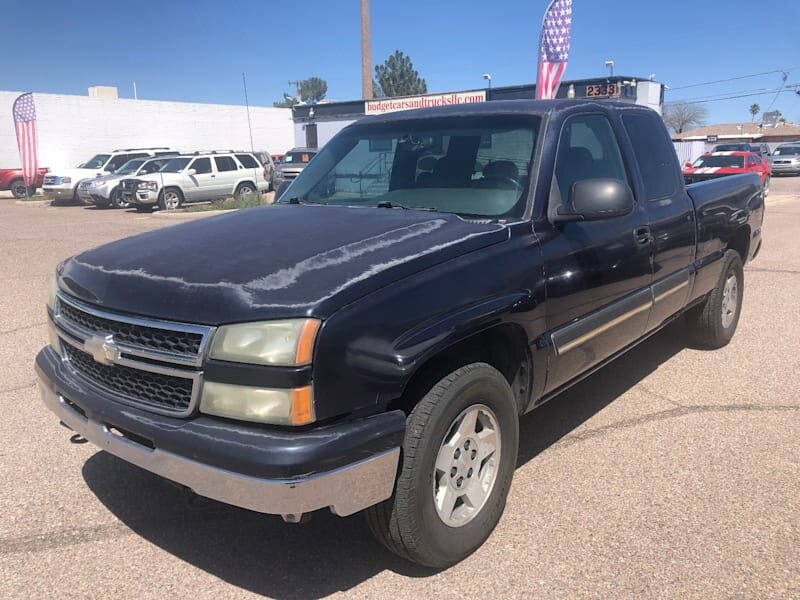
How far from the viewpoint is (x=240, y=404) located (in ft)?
7.48

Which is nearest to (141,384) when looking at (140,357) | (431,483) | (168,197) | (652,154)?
(140,357)

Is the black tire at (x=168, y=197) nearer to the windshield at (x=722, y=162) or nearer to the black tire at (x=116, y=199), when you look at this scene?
the black tire at (x=116, y=199)

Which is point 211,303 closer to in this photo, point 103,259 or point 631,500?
point 103,259

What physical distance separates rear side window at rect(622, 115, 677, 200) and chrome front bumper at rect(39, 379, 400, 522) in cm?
281

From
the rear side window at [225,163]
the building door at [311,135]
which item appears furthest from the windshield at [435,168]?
the building door at [311,135]

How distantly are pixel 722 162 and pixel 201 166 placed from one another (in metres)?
17.6

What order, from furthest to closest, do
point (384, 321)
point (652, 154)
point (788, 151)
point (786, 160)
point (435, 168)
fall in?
point (788, 151) < point (786, 160) < point (652, 154) < point (435, 168) < point (384, 321)

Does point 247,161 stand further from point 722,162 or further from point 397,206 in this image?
point 397,206

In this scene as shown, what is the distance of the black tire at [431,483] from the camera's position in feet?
8.18

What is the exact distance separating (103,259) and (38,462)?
4.88 feet

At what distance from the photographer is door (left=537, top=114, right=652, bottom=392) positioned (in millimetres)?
3309

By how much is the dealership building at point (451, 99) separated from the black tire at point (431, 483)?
64.1ft

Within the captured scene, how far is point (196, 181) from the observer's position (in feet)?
70.7

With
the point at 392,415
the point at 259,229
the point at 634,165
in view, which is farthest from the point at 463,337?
the point at 634,165
